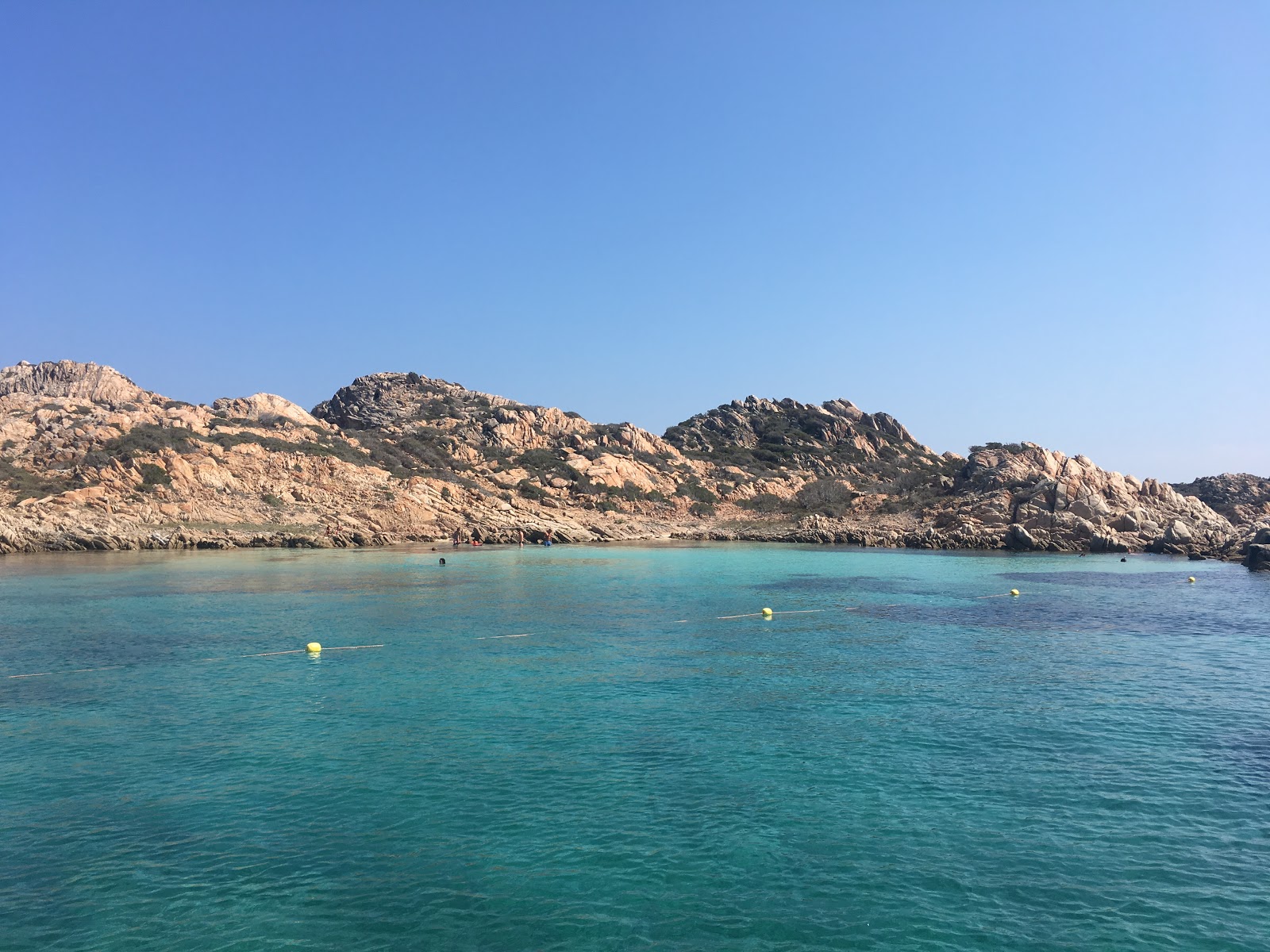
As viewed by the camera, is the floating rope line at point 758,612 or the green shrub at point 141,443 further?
the green shrub at point 141,443

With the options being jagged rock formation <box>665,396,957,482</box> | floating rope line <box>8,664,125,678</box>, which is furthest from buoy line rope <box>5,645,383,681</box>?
jagged rock formation <box>665,396,957,482</box>

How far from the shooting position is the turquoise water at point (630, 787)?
34.9ft

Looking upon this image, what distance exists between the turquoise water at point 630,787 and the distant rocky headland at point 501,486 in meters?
48.6

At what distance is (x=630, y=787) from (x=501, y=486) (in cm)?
9613

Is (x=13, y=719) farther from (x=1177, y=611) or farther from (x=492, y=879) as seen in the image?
(x=1177, y=611)

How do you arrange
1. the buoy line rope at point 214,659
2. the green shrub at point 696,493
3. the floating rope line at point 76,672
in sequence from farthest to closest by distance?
the green shrub at point 696,493 → the buoy line rope at point 214,659 → the floating rope line at point 76,672

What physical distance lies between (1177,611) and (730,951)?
3825 centimetres

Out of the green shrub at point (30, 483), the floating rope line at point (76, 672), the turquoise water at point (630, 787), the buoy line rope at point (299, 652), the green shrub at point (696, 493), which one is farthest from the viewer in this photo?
the green shrub at point (696, 493)

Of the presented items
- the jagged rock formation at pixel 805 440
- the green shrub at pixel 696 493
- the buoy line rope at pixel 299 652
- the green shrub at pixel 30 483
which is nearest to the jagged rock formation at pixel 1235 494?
the jagged rock formation at pixel 805 440

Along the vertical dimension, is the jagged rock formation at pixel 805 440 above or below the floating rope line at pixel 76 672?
above

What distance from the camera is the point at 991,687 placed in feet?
76.5

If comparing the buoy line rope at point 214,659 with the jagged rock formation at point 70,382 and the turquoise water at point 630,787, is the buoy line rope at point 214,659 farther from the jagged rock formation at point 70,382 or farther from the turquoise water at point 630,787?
the jagged rock formation at point 70,382

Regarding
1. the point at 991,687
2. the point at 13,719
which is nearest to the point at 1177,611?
the point at 991,687

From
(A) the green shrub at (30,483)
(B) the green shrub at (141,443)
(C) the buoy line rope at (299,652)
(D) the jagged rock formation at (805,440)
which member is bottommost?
(C) the buoy line rope at (299,652)
